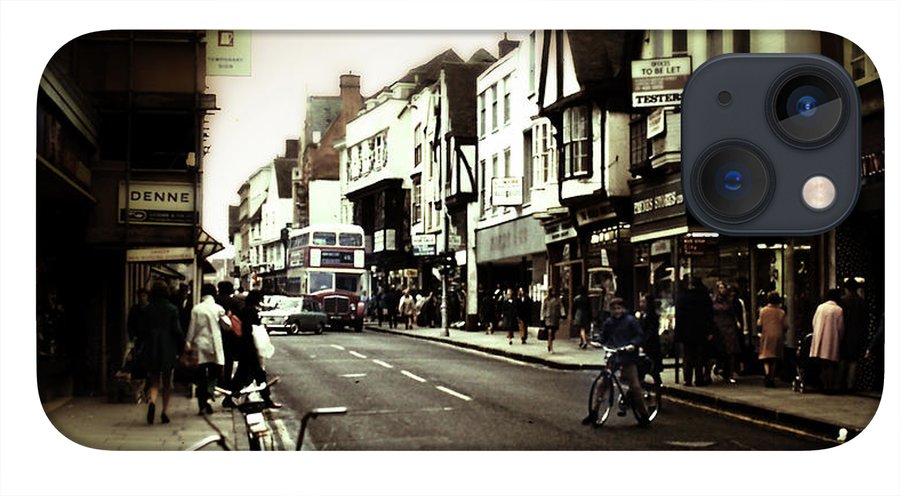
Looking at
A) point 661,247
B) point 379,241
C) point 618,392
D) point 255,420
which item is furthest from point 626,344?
point 255,420

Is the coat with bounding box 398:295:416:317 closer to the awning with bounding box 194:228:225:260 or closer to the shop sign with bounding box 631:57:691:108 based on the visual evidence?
the awning with bounding box 194:228:225:260

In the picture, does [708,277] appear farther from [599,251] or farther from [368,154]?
[368,154]

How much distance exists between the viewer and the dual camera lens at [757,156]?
6.93 metres

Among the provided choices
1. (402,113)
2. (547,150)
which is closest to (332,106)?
(402,113)

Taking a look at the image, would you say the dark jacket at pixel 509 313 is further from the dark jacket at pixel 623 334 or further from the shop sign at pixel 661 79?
the shop sign at pixel 661 79

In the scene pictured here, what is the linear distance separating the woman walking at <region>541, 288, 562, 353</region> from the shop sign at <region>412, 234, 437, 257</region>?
100 centimetres

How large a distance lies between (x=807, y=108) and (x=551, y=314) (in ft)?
6.19

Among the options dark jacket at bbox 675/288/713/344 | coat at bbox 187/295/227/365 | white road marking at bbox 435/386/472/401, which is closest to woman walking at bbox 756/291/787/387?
dark jacket at bbox 675/288/713/344

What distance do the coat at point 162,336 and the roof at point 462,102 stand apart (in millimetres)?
2184

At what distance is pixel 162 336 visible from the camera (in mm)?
7008

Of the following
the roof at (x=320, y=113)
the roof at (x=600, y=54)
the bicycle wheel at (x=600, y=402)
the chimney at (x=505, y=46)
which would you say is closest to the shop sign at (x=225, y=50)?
the roof at (x=320, y=113)

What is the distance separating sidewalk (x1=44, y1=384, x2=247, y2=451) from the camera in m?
6.82

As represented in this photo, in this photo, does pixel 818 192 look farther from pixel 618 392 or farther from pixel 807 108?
pixel 618 392
